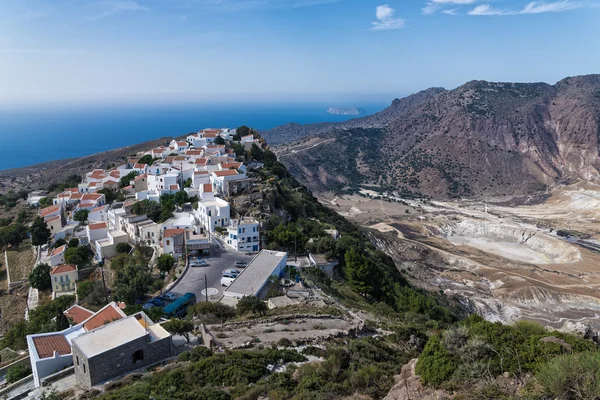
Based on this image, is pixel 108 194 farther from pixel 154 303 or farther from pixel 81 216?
pixel 154 303

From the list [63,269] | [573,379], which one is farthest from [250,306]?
[63,269]

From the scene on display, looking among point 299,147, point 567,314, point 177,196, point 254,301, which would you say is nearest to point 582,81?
point 299,147

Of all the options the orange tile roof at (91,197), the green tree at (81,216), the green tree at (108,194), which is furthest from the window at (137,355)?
the green tree at (108,194)

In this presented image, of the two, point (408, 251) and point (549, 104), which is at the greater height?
point (549, 104)

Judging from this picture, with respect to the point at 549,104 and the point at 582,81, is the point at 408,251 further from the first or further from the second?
the point at 582,81

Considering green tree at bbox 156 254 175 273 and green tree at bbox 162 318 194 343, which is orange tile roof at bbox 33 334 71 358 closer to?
green tree at bbox 162 318 194 343

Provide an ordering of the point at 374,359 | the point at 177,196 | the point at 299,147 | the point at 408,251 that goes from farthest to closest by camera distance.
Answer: the point at 299,147, the point at 408,251, the point at 177,196, the point at 374,359

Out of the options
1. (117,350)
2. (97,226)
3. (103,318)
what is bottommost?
(97,226)
